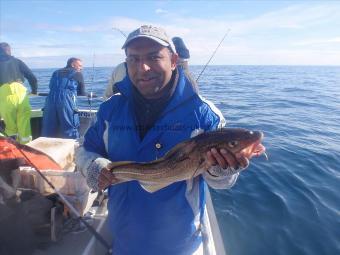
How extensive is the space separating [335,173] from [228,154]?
728 cm

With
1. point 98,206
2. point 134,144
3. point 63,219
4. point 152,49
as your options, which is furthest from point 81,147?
point 98,206

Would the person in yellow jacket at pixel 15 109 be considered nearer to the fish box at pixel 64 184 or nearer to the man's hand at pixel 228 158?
the fish box at pixel 64 184

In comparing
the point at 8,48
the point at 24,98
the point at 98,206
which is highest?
the point at 8,48

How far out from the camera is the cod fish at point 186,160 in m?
2.41

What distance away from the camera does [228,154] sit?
2426 mm

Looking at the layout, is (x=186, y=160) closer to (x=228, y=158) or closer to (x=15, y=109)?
(x=228, y=158)

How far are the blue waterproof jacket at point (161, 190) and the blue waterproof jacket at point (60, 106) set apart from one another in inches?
203

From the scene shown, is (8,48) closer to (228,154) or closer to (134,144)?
(134,144)

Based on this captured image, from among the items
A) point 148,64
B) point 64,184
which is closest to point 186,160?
point 148,64

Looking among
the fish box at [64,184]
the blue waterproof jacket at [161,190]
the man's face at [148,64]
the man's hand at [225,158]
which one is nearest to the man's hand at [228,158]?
the man's hand at [225,158]

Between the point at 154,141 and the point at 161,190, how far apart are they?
474mm

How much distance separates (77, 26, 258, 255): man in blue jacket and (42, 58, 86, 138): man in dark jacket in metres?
5.17

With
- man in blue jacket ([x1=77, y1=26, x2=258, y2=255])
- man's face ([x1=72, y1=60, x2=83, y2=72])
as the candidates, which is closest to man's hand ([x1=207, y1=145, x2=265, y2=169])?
man in blue jacket ([x1=77, y1=26, x2=258, y2=255])

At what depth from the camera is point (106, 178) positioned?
9.46 ft
